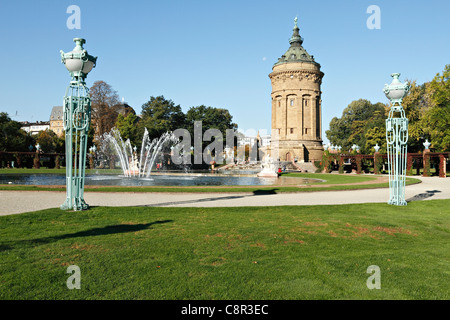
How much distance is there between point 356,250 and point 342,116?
9269 cm

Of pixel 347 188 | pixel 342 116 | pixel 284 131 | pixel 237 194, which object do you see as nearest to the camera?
pixel 237 194

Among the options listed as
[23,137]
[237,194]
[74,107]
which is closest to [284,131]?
[23,137]

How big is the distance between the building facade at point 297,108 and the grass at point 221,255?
6330cm

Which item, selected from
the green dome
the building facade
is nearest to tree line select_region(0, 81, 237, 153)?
the building facade

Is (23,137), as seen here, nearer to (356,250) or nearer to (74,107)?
(74,107)

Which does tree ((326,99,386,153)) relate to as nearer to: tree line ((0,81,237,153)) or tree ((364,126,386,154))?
tree ((364,126,386,154))

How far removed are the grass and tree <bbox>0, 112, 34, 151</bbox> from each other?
52.7 meters

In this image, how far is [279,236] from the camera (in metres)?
7.29

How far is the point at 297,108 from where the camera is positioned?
7350cm

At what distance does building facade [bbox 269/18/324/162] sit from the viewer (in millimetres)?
72438

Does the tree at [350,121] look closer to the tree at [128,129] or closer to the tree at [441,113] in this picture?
the tree at [441,113]

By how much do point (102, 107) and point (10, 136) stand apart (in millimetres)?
15836

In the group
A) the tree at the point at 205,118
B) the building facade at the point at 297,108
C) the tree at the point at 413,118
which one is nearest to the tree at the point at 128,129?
the tree at the point at 205,118
